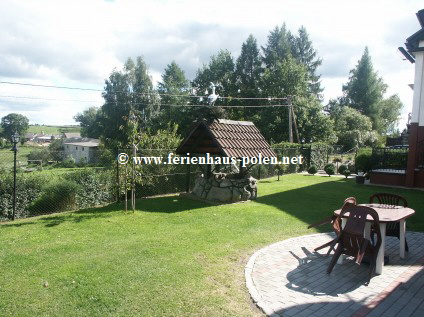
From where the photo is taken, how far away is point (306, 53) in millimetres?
45031

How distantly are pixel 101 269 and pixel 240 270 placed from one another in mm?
2237

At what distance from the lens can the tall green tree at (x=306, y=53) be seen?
1762 inches

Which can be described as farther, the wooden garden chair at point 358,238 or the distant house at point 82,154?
the distant house at point 82,154

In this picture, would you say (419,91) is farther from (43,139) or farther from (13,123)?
(13,123)

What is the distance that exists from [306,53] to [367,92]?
1390 cm

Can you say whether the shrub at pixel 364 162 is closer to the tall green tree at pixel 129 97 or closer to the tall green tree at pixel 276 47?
the tall green tree at pixel 129 97

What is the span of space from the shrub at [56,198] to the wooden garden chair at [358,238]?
25.8 feet

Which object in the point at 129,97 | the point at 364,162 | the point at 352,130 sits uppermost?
the point at 129,97


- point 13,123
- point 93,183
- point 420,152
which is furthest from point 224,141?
point 13,123

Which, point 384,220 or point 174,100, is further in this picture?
point 174,100

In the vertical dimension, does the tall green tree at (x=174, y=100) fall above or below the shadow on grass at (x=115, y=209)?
above

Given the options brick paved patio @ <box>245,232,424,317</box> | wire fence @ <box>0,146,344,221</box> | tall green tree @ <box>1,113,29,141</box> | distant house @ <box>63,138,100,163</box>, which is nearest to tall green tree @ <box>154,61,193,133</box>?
distant house @ <box>63,138,100,163</box>

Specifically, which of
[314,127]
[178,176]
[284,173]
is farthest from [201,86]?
[178,176]

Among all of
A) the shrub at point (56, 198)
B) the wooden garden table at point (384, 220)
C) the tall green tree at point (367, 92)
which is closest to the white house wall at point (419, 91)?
the wooden garden table at point (384, 220)
